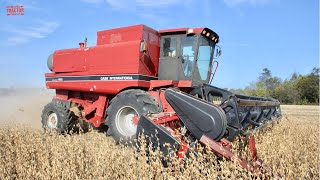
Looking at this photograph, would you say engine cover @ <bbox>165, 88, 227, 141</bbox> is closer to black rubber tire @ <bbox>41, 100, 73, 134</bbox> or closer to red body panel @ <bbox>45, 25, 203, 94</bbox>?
red body panel @ <bbox>45, 25, 203, 94</bbox>

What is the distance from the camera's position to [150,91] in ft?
18.2

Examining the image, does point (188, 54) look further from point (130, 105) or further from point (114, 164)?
point (114, 164)

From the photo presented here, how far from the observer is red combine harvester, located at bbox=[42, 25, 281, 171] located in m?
3.44

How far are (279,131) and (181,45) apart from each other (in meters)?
2.63

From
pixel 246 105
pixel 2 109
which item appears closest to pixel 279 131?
pixel 246 105

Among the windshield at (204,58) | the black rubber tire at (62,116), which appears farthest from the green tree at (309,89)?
the black rubber tire at (62,116)

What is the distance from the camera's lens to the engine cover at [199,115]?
318 cm

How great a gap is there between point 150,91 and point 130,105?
1.93ft

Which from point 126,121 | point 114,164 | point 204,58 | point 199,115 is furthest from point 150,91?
point 114,164

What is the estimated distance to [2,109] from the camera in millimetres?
13086

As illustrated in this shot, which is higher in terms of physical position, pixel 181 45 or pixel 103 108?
pixel 181 45

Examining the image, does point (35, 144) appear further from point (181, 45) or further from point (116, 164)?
point (181, 45)

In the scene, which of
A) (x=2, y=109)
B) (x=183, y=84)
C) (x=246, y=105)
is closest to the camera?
(x=246, y=105)

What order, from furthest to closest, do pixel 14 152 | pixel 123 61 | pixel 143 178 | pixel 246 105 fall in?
pixel 123 61 → pixel 246 105 → pixel 14 152 → pixel 143 178
